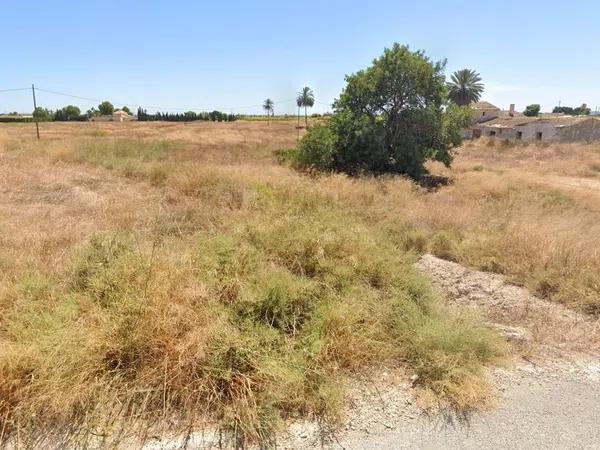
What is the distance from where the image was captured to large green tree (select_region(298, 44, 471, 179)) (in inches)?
564

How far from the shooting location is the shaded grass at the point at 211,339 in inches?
91.7

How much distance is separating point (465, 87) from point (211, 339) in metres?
50.0

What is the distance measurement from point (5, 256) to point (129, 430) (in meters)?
2.95

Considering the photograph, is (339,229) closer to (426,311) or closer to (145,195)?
(426,311)

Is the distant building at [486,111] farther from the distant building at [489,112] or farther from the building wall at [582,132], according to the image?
the building wall at [582,132]

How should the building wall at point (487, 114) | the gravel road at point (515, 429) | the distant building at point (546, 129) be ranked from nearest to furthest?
the gravel road at point (515, 429), the distant building at point (546, 129), the building wall at point (487, 114)

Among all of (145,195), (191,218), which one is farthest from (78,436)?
(145,195)

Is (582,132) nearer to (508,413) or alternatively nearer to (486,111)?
(486,111)

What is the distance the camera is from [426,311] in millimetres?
3789

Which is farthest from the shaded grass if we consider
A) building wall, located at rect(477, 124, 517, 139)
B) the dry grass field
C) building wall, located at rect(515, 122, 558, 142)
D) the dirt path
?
building wall, located at rect(477, 124, 517, 139)

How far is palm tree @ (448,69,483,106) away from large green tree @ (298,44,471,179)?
33716 millimetres

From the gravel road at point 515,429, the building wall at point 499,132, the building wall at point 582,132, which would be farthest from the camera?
the building wall at point 499,132

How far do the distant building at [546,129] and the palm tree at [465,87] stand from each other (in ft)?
12.3

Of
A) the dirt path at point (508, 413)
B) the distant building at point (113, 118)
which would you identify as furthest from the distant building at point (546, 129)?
the distant building at point (113, 118)
